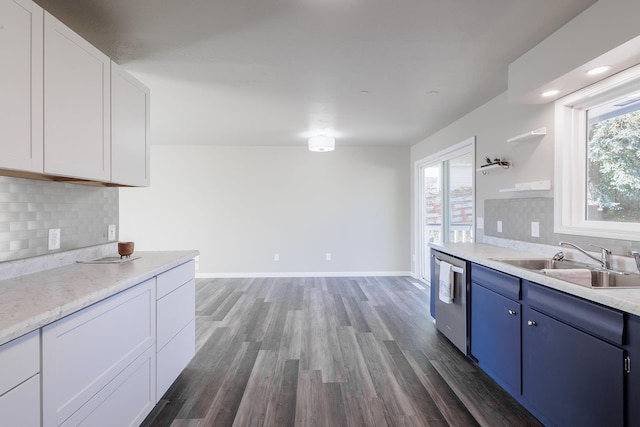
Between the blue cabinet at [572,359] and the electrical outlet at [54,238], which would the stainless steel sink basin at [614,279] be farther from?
the electrical outlet at [54,238]

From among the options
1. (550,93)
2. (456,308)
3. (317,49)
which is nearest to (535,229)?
(456,308)

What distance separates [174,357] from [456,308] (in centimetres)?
230

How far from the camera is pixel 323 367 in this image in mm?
2480

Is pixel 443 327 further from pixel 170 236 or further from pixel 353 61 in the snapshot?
pixel 170 236

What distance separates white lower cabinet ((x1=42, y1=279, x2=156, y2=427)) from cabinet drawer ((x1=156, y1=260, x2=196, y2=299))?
0.10m

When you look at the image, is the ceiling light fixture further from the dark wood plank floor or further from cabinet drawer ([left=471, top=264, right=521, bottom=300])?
cabinet drawer ([left=471, top=264, right=521, bottom=300])

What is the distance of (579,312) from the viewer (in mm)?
1465

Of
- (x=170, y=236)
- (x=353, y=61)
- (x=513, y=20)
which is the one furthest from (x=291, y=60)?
(x=170, y=236)

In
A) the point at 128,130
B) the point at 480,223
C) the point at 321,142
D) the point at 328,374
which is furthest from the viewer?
the point at 321,142

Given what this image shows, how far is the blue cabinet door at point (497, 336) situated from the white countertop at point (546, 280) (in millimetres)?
214

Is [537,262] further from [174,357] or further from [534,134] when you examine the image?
[174,357]

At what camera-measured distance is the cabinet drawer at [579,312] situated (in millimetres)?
1292

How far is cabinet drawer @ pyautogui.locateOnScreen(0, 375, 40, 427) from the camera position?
35.9 inches

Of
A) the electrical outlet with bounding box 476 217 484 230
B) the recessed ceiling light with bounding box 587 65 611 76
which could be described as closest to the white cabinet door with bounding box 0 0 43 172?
the recessed ceiling light with bounding box 587 65 611 76
